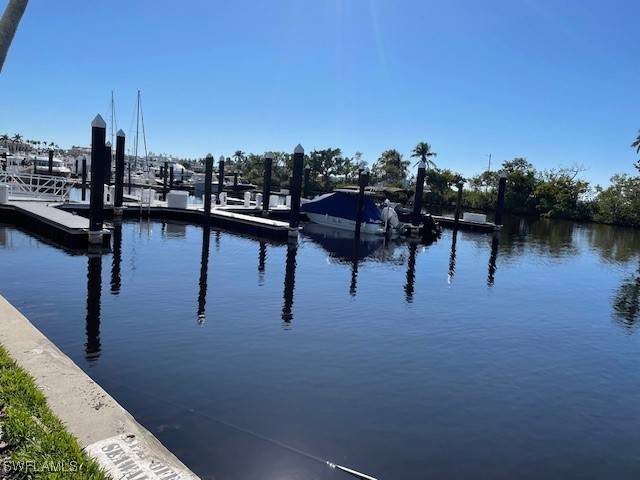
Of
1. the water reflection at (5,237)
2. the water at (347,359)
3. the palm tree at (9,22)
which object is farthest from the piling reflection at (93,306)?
the palm tree at (9,22)

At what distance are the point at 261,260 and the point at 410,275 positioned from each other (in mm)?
6462

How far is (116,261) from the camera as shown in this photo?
1852 centimetres

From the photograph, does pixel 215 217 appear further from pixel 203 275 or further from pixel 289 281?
pixel 289 281

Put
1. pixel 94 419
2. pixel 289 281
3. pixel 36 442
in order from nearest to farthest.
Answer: pixel 36 442 < pixel 94 419 < pixel 289 281

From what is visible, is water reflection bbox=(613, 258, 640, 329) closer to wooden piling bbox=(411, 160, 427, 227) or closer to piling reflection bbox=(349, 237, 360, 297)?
piling reflection bbox=(349, 237, 360, 297)

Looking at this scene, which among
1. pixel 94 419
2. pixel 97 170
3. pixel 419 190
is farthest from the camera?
pixel 419 190

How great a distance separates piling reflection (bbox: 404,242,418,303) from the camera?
671 inches

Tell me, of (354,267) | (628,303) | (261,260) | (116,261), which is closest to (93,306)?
(116,261)

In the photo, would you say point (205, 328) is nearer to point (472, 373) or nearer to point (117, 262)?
point (472, 373)

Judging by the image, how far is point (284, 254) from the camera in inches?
926

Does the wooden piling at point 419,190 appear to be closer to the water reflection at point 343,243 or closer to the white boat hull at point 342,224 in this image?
the white boat hull at point 342,224

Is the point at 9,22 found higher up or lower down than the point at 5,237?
higher up

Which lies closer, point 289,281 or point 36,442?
point 36,442

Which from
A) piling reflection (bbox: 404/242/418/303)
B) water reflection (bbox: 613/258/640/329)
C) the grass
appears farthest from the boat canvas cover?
the grass
